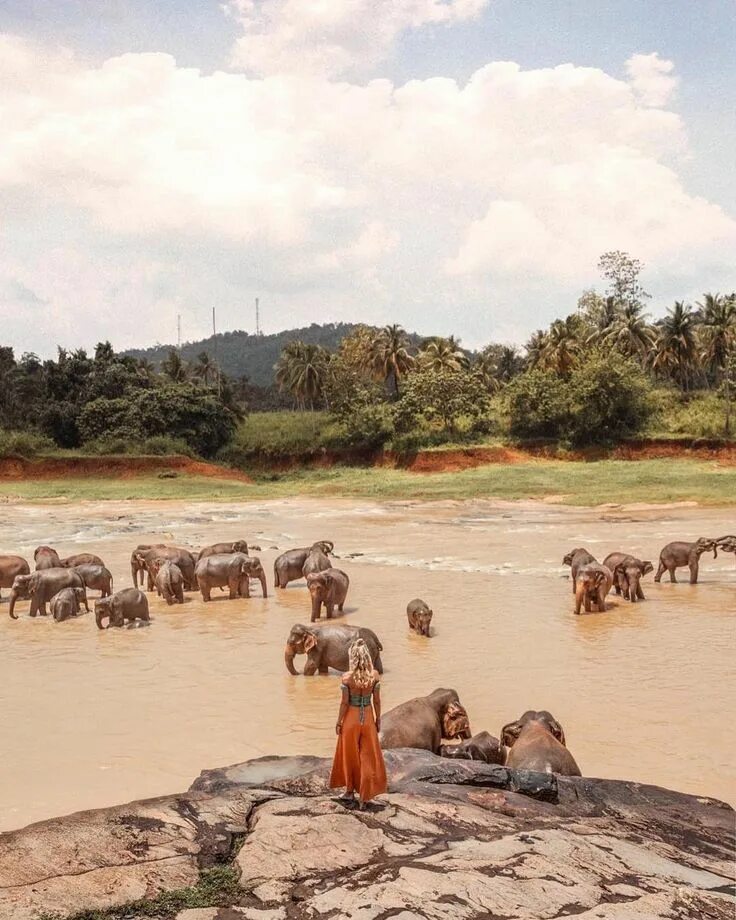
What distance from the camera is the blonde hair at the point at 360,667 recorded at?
7132 mm

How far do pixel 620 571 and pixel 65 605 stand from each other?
11.1 metres

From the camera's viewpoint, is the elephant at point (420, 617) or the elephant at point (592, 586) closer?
the elephant at point (420, 617)

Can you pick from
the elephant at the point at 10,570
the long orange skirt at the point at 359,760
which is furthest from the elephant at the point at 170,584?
the long orange skirt at the point at 359,760

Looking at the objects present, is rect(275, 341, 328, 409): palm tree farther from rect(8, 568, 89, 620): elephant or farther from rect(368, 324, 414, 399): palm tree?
rect(8, 568, 89, 620): elephant

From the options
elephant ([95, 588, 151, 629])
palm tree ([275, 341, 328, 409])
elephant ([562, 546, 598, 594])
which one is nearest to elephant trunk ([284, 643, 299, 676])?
elephant ([95, 588, 151, 629])

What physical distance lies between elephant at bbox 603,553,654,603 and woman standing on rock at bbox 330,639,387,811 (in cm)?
1160

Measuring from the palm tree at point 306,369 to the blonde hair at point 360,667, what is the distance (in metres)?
73.6

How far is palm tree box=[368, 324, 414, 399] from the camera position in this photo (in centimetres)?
7612

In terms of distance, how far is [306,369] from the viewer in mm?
81125

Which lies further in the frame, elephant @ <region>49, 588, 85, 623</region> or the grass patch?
elephant @ <region>49, 588, 85, 623</region>

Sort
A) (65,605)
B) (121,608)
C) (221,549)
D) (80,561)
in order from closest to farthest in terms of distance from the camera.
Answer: (121,608)
(65,605)
(80,561)
(221,549)

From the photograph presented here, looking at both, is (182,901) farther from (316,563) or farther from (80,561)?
(80,561)

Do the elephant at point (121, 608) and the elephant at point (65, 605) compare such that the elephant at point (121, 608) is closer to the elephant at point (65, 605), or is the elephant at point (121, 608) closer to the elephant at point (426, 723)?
the elephant at point (65, 605)

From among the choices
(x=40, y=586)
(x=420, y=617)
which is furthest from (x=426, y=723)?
(x=40, y=586)
